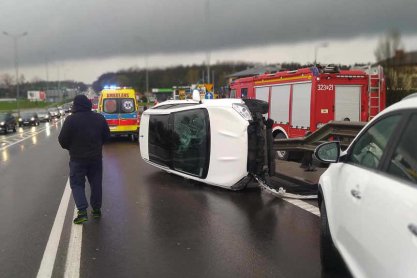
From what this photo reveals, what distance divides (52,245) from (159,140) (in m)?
4.99

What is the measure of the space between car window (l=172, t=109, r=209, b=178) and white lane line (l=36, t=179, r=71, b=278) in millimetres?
2401

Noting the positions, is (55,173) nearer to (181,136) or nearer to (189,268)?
(181,136)

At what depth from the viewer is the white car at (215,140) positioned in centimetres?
809

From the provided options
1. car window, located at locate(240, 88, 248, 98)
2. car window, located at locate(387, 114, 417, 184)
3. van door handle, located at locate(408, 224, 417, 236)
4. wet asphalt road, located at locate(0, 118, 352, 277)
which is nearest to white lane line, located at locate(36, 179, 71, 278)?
wet asphalt road, located at locate(0, 118, 352, 277)

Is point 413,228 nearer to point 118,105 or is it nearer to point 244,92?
point 244,92

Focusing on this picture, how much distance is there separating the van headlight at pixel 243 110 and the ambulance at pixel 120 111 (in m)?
13.9

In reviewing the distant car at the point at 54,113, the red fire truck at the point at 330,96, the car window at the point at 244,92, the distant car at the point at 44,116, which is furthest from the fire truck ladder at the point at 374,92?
the distant car at the point at 54,113

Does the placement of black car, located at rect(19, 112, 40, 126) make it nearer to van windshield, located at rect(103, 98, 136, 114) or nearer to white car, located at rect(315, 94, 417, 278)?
van windshield, located at rect(103, 98, 136, 114)

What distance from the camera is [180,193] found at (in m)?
8.58

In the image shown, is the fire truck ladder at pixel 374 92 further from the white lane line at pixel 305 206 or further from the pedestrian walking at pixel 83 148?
the pedestrian walking at pixel 83 148

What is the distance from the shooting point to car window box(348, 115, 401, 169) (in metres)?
3.28

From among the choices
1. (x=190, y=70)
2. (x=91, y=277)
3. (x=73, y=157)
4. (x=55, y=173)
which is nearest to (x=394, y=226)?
(x=91, y=277)

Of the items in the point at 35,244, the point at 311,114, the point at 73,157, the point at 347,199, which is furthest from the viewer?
the point at 311,114

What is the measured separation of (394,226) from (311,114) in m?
10.5
